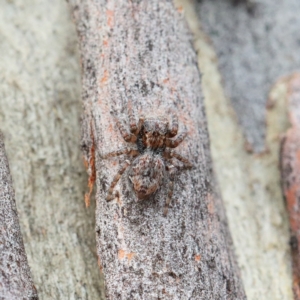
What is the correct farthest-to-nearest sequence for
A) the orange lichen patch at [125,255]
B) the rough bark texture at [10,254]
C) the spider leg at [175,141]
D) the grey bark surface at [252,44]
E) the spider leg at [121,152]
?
the grey bark surface at [252,44] < the spider leg at [175,141] < the spider leg at [121,152] < the orange lichen patch at [125,255] < the rough bark texture at [10,254]

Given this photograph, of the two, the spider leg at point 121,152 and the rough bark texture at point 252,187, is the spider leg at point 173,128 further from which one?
the rough bark texture at point 252,187

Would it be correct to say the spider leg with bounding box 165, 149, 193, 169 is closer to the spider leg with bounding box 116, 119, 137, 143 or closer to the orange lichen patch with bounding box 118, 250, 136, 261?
the spider leg with bounding box 116, 119, 137, 143

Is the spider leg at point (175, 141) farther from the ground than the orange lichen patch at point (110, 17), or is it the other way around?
the orange lichen patch at point (110, 17)

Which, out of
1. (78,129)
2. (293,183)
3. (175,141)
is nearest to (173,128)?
(175,141)

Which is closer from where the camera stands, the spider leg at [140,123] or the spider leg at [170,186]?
the spider leg at [170,186]

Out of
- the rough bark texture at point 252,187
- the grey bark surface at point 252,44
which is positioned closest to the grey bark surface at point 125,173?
the rough bark texture at point 252,187

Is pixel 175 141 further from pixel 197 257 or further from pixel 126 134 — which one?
pixel 197 257

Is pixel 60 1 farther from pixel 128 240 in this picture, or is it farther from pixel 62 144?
pixel 128 240
